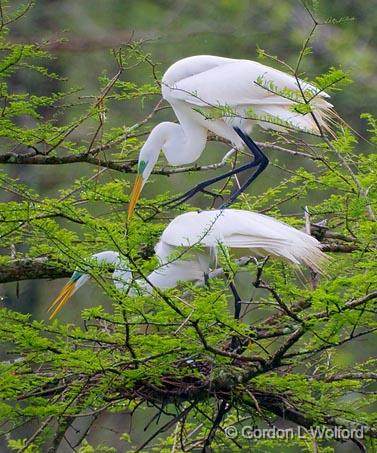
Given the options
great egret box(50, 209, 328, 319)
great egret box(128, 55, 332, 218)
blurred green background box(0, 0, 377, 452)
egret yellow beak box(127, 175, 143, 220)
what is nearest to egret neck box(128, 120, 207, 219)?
great egret box(128, 55, 332, 218)

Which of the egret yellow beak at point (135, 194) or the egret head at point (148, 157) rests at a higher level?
the egret head at point (148, 157)

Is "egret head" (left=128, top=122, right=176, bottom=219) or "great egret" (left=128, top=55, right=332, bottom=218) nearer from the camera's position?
"egret head" (left=128, top=122, right=176, bottom=219)


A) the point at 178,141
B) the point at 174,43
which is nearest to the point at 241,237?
the point at 178,141

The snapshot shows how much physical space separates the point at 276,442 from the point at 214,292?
3.15ft

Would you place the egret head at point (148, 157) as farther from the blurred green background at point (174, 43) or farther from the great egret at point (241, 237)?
the blurred green background at point (174, 43)

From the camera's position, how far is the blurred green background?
20.2 feet

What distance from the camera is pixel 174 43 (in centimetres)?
652

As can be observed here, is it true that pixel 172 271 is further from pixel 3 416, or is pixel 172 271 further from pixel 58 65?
pixel 58 65

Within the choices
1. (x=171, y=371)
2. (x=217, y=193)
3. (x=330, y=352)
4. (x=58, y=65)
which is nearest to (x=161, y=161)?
(x=217, y=193)

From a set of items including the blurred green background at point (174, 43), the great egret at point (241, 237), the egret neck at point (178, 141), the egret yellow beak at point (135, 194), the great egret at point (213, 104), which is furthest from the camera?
the blurred green background at point (174, 43)

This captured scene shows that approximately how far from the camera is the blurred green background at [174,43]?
6.16 m

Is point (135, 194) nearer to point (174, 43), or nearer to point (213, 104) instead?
point (213, 104)

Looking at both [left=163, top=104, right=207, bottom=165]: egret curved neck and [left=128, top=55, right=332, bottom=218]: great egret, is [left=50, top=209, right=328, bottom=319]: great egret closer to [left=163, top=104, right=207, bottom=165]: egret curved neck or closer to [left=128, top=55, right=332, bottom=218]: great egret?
[left=128, top=55, right=332, bottom=218]: great egret

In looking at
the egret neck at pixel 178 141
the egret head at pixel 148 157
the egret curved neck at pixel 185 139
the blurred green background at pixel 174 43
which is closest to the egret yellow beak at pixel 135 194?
the egret head at pixel 148 157
